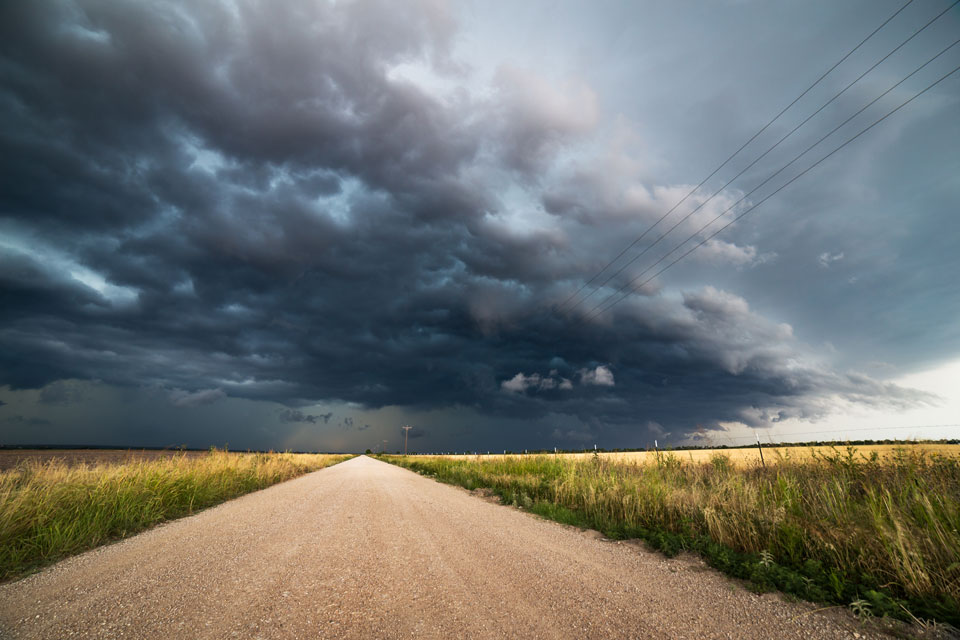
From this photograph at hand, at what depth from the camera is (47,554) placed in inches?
241

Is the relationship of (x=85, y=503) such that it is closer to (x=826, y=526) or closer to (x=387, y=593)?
(x=387, y=593)

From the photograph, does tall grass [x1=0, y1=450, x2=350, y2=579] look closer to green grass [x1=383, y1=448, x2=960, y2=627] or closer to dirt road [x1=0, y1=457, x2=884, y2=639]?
dirt road [x1=0, y1=457, x2=884, y2=639]

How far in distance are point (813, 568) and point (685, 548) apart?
1946mm

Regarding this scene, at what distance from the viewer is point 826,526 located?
5527mm

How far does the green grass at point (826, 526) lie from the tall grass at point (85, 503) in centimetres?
949

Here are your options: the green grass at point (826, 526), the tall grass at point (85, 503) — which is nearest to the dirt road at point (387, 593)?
the green grass at point (826, 526)

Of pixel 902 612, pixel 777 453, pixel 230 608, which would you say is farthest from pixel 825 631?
pixel 777 453

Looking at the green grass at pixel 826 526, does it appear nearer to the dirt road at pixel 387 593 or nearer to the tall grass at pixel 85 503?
the dirt road at pixel 387 593

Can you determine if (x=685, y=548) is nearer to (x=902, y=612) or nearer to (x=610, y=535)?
(x=610, y=535)

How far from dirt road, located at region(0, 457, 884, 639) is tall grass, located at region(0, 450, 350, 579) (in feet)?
2.20

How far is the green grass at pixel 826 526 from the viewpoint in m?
4.30

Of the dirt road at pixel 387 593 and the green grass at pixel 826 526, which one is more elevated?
the green grass at pixel 826 526

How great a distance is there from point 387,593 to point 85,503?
7.86 m

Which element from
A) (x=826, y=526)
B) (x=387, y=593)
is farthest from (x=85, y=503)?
(x=826, y=526)
